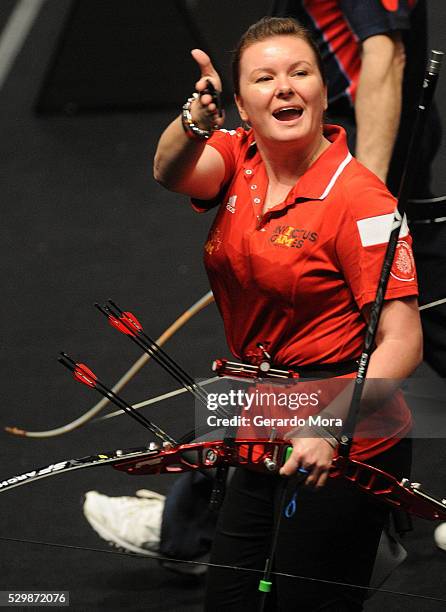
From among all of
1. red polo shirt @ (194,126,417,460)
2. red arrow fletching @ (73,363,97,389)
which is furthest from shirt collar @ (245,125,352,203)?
red arrow fletching @ (73,363,97,389)

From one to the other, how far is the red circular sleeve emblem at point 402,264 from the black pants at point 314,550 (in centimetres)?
35

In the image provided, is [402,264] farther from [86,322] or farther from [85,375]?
[86,322]

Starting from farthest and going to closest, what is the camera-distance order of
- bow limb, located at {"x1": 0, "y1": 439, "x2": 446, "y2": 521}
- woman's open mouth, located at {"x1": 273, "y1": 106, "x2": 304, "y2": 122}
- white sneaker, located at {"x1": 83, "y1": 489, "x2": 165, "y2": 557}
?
white sneaker, located at {"x1": 83, "y1": 489, "x2": 165, "y2": 557}, woman's open mouth, located at {"x1": 273, "y1": 106, "x2": 304, "y2": 122}, bow limb, located at {"x1": 0, "y1": 439, "x2": 446, "y2": 521}

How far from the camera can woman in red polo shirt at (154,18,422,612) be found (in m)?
2.49

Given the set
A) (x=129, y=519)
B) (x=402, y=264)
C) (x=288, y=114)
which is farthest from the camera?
(x=129, y=519)

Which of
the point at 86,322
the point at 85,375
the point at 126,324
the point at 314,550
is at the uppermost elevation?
the point at 86,322

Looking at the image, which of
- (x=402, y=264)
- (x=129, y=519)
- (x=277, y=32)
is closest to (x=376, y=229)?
(x=402, y=264)

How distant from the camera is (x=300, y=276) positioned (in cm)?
255

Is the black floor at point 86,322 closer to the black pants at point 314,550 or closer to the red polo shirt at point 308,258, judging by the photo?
the black pants at point 314,550

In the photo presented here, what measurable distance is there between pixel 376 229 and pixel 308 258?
136 millimetres

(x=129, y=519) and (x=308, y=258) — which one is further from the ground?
(x=308, y=258)

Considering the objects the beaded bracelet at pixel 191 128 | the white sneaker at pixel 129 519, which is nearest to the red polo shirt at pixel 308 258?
the beaded bracelet at pixel 191 128

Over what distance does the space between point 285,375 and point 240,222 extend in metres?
0.30

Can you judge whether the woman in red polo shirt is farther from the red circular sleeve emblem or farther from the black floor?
the black floor
